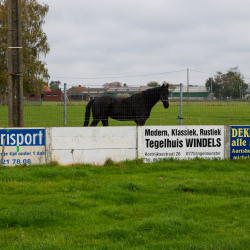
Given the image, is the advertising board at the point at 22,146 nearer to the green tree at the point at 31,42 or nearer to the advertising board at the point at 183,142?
the advertising board at the point at 183,142

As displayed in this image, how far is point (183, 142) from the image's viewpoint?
8.34m

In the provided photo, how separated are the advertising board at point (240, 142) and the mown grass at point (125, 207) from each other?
3.37ft

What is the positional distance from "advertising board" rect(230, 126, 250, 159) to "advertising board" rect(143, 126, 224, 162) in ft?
0.96

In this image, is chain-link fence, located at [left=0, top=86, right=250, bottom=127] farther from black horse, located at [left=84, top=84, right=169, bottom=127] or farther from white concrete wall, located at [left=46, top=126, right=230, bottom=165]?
white concrete wall, located at [left=46, top=126, right=230, bottom=165]

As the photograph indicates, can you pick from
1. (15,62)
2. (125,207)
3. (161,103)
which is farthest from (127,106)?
(125,207)

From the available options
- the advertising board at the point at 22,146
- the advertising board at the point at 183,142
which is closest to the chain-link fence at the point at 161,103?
the advertising board at the point at 183,142

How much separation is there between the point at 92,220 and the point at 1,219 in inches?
50.2

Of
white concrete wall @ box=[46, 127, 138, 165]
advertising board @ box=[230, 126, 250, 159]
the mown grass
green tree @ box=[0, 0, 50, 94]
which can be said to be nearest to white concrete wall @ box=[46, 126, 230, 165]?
white concrete wall @ box=[46, 127, 138, 165]

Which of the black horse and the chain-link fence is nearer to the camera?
the chain-link fence

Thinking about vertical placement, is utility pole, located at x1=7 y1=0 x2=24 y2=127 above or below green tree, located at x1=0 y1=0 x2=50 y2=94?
below

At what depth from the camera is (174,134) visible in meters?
8.31

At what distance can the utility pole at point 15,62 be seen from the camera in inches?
333

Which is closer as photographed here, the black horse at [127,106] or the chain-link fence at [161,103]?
the chain-link fence at [161,103]

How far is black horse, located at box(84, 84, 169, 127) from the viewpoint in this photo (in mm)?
10523
